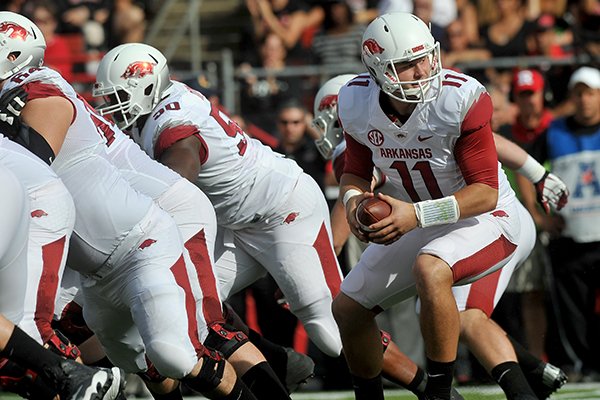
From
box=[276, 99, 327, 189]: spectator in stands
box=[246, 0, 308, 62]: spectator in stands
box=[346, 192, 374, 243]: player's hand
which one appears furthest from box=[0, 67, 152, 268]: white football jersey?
box=[246, 0, 308, 62]: spectator in stands

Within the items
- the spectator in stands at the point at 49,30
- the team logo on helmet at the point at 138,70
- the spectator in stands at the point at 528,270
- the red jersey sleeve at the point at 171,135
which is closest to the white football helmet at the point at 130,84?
the team logo on helmet at the point at 138,70

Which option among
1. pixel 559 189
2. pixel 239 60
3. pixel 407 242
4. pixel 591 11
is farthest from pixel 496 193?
pixel 239 60

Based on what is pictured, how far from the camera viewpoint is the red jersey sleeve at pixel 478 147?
515cm

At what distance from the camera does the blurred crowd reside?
8.65 meters

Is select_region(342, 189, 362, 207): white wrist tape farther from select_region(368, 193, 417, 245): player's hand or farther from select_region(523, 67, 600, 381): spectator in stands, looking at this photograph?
select_region(523, 67, 600, 381): spectator in stands

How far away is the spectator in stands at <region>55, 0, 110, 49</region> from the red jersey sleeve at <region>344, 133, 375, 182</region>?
620 cm

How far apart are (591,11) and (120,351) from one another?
630 cm

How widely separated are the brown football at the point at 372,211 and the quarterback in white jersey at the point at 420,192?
0.09 ft

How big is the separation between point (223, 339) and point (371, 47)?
1.49 meters

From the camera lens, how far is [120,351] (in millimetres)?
5602

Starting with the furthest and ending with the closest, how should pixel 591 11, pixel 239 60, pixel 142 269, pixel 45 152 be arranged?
1. pixel 239 60
2. pixel 591 11
3. pixel 142 269
4. pixel 45 152

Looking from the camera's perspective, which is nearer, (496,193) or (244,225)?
(496,193)

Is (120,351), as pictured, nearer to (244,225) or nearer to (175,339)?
(175,339)

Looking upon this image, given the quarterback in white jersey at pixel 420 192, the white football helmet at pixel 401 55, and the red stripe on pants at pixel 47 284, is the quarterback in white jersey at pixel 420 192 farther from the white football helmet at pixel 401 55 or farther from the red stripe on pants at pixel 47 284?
the red stripe on pants at pixel 47 284
